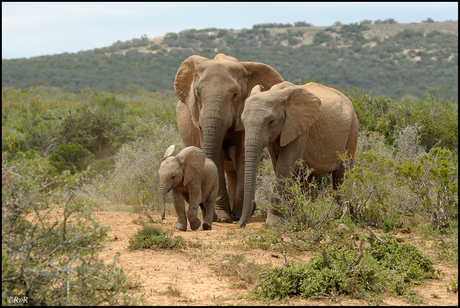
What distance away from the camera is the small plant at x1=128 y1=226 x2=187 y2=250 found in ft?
22.0

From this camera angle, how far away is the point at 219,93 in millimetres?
8586

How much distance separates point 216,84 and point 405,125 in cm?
641

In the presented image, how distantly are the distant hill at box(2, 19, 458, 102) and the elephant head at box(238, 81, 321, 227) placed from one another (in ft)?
104

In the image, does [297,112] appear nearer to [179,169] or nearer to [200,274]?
[179,169]

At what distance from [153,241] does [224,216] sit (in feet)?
9.61

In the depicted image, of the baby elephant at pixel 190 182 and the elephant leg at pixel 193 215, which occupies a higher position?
the baby elephant at pixel 190 182

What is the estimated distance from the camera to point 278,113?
7.96 metres

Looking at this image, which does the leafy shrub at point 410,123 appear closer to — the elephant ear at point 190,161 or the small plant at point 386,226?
the small plant at point 386,226

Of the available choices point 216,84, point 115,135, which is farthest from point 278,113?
point 115,135

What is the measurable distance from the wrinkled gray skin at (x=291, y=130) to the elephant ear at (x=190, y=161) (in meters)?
0.75

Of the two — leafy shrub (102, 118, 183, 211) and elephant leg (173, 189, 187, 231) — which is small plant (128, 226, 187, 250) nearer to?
elephant leg (173, 189, 187, 231)

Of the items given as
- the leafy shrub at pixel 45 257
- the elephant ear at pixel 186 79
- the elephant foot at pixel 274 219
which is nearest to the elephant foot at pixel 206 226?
the elephant foot at pixel 274 219

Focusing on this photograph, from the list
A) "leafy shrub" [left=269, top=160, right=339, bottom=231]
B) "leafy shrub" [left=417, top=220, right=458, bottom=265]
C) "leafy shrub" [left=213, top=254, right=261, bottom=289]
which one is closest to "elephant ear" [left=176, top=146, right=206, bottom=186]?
"leafy shrub" [left=269, top=160, right=339, bottom=231]

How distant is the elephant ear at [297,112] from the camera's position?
808cm
